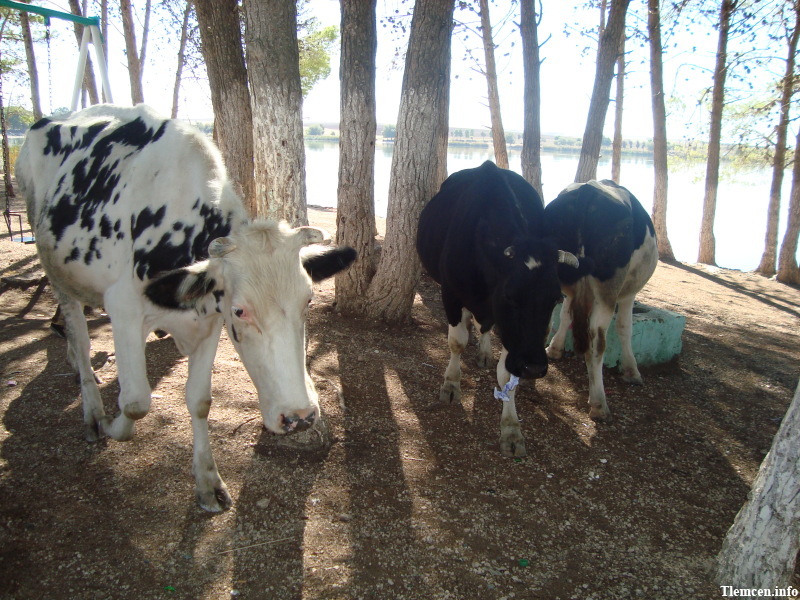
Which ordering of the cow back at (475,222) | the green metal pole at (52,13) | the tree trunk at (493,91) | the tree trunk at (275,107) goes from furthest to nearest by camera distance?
1. the tree trunk at (493,91)
2. the green metal pole at (52,13)
3. the tree trunk at (275,107)
4. the cow back at (475,222)

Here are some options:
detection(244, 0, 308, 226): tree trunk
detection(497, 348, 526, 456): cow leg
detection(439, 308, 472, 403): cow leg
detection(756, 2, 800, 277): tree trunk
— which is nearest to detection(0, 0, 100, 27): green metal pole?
detection(244, 0, 308, 226): tree trunk

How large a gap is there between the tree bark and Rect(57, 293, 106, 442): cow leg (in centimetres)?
302

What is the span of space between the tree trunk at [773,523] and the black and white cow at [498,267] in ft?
4.75

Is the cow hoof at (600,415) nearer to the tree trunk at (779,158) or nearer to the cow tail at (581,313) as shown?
the cow tail at (581,313)

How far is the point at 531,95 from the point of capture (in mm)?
9320

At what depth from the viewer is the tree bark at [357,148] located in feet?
20.2

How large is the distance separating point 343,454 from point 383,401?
0.96 meters

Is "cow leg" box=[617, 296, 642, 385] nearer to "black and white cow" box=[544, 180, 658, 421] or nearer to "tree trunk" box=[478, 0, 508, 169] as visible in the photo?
"black and white cow" box=[544, 180, 658, 421]

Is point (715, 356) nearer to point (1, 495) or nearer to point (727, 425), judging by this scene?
point (727, 425)

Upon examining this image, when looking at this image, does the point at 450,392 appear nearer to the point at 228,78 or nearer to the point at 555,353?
the point at 555,353

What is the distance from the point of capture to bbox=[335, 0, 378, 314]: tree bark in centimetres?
616

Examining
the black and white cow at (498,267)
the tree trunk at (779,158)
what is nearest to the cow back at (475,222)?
the black and white cow at (498,267)

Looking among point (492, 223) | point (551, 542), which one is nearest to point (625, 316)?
point (492, 223)

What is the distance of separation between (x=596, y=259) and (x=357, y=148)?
3.02 m
